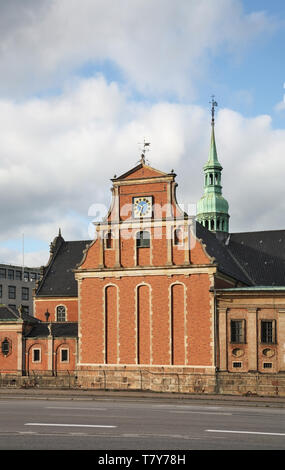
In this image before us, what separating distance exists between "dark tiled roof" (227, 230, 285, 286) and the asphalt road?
107ft

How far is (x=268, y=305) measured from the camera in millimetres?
48188

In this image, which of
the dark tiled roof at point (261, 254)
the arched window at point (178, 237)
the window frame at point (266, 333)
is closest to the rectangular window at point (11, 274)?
the dark tiled roof at point (261, 254)

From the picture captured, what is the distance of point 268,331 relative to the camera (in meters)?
48.4

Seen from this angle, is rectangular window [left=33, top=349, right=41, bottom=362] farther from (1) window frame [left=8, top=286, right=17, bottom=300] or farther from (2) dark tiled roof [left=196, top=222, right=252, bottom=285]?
(1) window frame [left=8, top=286, right=17, bottom=300]

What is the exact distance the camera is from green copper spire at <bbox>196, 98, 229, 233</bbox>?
82.4 meters

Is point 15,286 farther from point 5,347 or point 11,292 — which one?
point 5,347

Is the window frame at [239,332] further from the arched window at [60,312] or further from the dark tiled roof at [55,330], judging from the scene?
the arched window at [60,312]

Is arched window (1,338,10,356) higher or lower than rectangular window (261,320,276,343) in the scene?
lower

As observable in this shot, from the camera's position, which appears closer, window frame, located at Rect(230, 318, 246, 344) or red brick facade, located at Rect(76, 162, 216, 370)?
window frame, located at Rect(230, 318, 246, 344)

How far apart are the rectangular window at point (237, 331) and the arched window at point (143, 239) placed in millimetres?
9596

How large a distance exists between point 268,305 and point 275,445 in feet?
95.6

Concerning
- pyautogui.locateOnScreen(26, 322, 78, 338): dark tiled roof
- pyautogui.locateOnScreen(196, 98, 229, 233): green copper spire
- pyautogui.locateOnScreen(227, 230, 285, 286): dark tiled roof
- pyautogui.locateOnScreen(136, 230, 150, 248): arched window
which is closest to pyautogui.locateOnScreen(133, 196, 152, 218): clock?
pyautogui.locateOnScreen(136, 230, 150, 248): arched window

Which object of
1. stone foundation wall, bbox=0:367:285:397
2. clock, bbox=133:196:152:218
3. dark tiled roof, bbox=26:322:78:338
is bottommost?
stone foundation wall, bbox=0:367:285:397

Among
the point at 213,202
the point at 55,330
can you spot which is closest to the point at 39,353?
the point at 55,330
